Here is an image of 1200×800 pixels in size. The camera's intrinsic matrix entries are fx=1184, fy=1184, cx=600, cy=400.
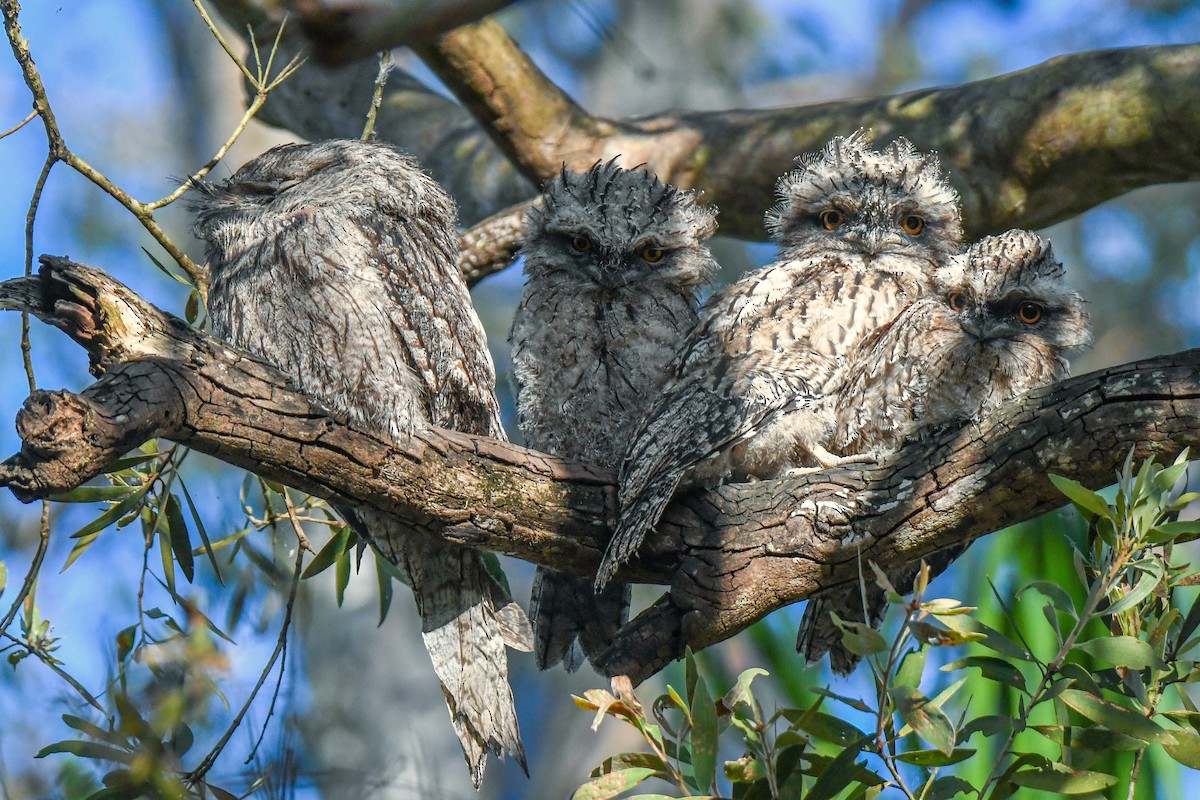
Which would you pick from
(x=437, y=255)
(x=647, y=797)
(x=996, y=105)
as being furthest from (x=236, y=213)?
(x=996, y=105)

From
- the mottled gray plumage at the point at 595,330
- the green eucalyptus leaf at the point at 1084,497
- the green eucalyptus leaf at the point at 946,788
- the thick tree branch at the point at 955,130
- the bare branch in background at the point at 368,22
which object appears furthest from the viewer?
the thick tree branch at the point at 955,130

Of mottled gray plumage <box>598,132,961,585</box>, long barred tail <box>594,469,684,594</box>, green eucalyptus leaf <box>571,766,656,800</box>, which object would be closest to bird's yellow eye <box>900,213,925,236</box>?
mottled gray plumage <box>598,132,961,585</box>

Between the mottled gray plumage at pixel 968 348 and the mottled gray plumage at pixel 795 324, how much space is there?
12cm

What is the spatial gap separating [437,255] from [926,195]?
1247 mm

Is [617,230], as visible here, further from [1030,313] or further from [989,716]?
[989,716]

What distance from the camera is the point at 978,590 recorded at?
151 inches

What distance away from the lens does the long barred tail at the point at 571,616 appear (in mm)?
2977

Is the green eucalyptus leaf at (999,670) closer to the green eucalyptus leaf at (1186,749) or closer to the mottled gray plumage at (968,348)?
the green eucalyptus leaf at (1186,749)

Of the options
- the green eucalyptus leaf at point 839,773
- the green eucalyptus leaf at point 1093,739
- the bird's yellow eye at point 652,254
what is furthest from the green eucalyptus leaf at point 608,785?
the bird's yellow eye at point 652,254

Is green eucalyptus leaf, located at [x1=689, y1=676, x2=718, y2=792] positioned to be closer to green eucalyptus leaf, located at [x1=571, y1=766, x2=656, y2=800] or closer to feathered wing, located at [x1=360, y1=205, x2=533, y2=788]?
green eucalyptus leaf, located at [x1=571, y1=766, x2=656, y2=800]

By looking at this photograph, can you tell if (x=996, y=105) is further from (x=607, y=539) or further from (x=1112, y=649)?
(x=1112, y=649)

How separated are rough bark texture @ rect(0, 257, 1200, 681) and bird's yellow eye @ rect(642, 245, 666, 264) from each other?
789 millimetres

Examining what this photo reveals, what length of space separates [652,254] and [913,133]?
126 cm

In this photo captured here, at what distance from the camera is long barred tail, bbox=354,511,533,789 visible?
279 centimetres
